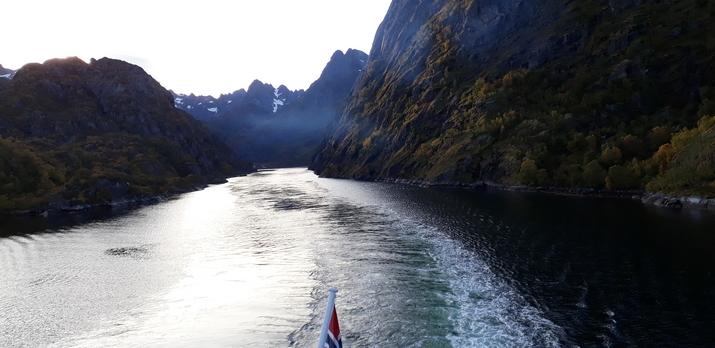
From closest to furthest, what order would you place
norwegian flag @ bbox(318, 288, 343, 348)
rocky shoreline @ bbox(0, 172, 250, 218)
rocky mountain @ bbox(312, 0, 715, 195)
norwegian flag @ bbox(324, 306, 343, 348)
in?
norwegian flag @ bbox(318, 288, 343, 348), norwegian flag @ bbox(324, 306, 343, 348), rocky mountain @ bbox(312, 0, 715, 195), rocky shoreline @ bbox(0, 172, 250, 218)

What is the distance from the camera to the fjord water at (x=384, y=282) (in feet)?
111

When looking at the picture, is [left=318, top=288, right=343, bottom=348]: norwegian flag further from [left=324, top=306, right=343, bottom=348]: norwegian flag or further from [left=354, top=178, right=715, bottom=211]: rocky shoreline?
[left=354, top=178, right=715, bottom=211]: rocky shoreline

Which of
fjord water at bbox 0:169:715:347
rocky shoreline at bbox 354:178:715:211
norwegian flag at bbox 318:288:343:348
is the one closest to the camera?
norwegian flag at bbox 318:288:343:348

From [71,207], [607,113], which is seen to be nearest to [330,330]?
[71,207]

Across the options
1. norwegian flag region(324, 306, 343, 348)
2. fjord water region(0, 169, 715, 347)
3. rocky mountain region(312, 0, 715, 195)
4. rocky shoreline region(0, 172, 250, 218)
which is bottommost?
rocky shoreline region(0, 172, 250, 218)

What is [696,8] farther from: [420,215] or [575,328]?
[575,328]

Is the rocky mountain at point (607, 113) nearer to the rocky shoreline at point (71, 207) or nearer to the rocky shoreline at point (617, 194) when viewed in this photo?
the rocky shoreline at point (617, 194)

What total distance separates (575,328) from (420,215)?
6044cm

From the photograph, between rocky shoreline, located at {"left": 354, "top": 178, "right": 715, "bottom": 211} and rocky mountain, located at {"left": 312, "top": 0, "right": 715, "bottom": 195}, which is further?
rocky mountain, located at {"left": 312, "top": 0, "right": 715, "bottom": 195}

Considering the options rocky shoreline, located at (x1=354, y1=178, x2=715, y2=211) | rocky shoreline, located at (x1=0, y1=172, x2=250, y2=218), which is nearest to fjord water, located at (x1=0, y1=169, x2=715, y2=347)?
rocky shoreline, located at (x1=354, y1=178, x2=715, y2=211)

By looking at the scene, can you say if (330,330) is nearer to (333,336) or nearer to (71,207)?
(333,336)

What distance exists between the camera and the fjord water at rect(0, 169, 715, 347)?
3369 cm

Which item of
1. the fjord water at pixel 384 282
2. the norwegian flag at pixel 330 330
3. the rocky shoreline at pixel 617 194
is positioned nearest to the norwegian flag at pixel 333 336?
the norwegian flag at pixel 330 330

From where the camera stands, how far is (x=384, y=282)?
4581 cm
